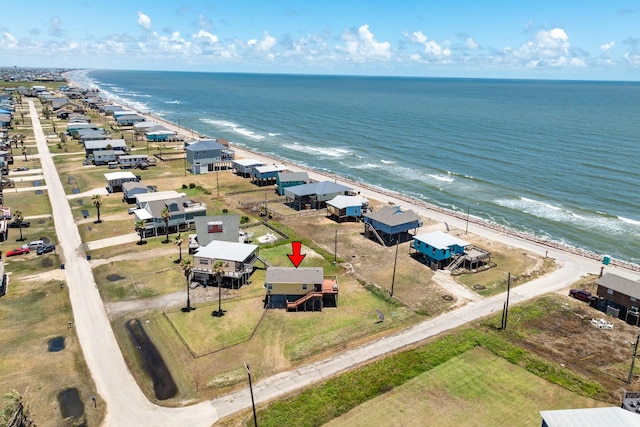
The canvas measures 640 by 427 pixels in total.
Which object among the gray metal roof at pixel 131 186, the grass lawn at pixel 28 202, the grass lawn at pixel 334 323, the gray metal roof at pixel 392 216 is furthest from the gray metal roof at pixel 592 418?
the grass lawn at pixel 28 202

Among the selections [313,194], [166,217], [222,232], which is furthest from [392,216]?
[166,217]

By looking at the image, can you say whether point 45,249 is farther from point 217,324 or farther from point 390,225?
point 390,225

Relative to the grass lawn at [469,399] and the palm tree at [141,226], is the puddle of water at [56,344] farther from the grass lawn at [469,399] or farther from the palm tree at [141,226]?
the grass lawn at [469,399]

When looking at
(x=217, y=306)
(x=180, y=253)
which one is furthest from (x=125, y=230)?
(x=217, y=306)

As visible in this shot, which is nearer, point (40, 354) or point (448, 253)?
point (40, 354)

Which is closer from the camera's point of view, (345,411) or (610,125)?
(345,411)

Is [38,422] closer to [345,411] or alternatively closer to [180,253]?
[345,411]
